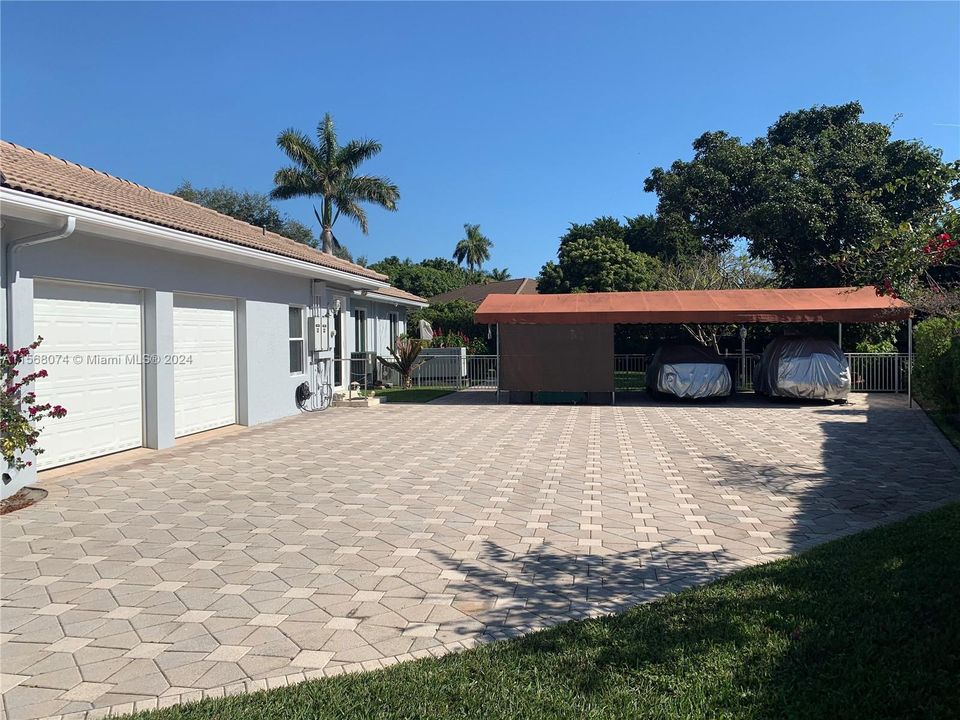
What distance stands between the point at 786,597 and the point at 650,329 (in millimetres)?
22738

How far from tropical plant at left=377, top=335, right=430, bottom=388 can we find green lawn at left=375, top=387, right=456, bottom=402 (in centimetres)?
57

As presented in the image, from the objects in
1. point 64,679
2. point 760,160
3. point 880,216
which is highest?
point 760,160

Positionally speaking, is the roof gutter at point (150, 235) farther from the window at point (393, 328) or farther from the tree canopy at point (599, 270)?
the tree canopy at point (599, 270)

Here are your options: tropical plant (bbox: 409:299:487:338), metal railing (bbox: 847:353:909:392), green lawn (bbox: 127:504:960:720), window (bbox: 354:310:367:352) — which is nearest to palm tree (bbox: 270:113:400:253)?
tropical plant (bbox: 409:299:487:338)

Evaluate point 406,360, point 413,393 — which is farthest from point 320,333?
point 406,360

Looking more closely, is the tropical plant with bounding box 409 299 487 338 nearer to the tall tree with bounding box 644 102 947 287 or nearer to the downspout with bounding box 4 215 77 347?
the tall tree with bounding box 644 102 947 287

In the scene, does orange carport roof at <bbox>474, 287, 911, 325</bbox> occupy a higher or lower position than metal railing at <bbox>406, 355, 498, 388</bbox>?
higher

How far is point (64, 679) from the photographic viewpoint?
3561 millimetres

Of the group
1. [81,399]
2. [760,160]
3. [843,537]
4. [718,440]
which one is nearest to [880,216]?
[760,160]

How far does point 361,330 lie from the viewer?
22.7 m

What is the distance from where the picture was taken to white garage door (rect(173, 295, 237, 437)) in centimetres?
1109

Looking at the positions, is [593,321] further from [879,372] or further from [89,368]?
[89,368]

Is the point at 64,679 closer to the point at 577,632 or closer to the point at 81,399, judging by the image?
the point at 577,632

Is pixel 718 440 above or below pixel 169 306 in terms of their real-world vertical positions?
below
